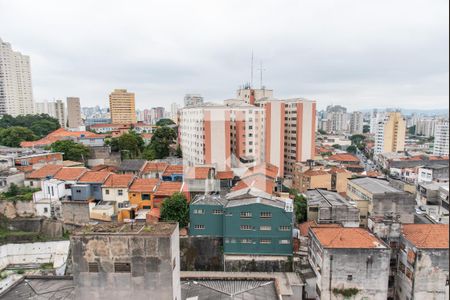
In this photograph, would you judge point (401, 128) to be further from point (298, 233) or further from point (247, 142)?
point (298, 233)

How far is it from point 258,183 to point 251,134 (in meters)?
8.56

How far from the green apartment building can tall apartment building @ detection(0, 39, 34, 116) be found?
60601 millimetres

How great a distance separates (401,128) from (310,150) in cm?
2554

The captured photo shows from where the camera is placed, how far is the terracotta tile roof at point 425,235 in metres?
12.0

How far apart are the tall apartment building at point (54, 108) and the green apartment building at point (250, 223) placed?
66.1 meters

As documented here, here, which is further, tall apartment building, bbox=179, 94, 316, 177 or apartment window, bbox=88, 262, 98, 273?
tall apartment building, bbox=179, 94, 316, 177

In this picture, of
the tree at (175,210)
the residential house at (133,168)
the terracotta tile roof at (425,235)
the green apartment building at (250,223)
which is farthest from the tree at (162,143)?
the terracotta tile roof at (425,235)

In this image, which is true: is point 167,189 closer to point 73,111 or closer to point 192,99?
point 192,99

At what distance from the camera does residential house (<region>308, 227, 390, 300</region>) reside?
12.4 metres

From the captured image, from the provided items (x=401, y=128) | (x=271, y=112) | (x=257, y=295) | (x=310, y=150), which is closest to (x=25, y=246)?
(x=257, y=295)

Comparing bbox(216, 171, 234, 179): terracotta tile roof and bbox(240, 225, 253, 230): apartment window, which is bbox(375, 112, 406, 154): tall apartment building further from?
bbox(240, 225, 253, 230): apartment window

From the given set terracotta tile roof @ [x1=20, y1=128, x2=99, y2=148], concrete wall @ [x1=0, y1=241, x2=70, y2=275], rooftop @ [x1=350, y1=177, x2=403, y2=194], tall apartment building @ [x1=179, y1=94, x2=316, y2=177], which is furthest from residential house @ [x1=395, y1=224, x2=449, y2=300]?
terracotta tile roof @ [x1=20, y1=128, x2=99, y2=148]

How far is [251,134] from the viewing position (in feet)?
93.7

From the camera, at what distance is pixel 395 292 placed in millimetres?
14023
